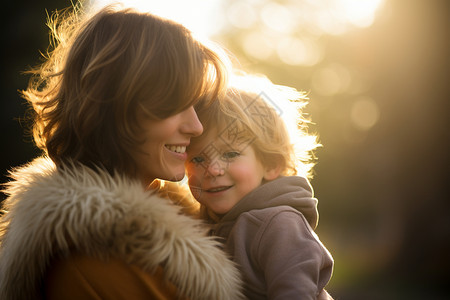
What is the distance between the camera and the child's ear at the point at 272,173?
2730mm

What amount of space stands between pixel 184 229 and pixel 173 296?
251 mm

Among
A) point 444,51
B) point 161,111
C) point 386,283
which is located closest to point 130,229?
point 161,111

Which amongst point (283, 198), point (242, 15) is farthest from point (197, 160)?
point (242, 15)

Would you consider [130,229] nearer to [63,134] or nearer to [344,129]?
[63,134]

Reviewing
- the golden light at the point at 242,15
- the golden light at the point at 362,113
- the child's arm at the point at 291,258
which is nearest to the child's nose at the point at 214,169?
the child's arm at the point at 291,258

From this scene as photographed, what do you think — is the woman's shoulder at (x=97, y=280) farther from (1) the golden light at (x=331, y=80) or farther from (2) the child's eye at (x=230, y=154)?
(1) the golden light at (x=331, y=80)

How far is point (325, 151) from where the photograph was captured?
2273cm

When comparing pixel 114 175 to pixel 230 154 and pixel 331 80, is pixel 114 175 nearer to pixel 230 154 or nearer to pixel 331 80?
pixel 230 154

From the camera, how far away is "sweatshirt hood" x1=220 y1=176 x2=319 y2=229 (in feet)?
7.86

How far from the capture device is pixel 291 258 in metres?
2.06

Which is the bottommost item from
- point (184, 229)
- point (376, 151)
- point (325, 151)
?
point (325, 151)

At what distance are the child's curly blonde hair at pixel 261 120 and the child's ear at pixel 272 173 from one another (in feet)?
0.07

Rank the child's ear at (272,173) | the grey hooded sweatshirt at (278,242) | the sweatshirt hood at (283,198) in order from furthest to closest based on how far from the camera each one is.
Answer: the child's ear at (272,173) → the sweatshirt hood at (283,198) → the grey hooded sweatshirt at (278,242)

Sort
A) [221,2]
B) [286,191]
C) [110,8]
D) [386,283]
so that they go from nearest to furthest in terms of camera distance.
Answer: [110,8] → [286,191] → [386,283] → [221,2]
